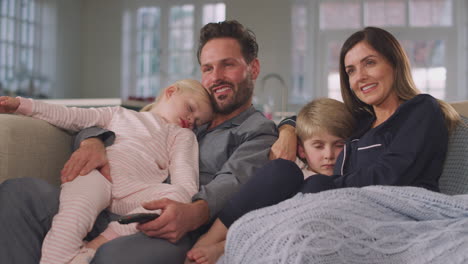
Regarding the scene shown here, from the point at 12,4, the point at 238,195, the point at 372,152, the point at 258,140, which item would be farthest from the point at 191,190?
the point at 12,4

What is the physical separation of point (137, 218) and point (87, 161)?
1.12 ft

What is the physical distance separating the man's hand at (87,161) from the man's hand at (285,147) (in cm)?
52

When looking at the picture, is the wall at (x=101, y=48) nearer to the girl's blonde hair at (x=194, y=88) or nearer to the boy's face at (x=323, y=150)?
the girl's blonde hair at (x=194, y=88)

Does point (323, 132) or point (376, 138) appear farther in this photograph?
point (323, 132)

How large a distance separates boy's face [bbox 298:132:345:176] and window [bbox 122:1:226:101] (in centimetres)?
527

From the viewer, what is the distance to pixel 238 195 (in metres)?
1.21

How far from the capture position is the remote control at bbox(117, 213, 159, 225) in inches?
40.8

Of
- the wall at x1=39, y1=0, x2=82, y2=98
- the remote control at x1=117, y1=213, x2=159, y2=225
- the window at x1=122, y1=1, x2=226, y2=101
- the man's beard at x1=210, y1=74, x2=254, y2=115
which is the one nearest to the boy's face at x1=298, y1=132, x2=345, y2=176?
the man's beard at x1=210, y1=74, x2=254, y2=115

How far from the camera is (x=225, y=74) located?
1688 mm

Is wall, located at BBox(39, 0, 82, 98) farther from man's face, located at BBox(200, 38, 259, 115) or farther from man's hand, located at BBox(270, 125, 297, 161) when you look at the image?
man's hand, located at BBox(270, 125, 297, 161)

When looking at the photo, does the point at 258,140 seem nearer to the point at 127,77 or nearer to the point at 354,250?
the point at 354,250

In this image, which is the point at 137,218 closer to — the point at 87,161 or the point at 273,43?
the point at 87,161

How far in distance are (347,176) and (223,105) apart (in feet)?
1.86

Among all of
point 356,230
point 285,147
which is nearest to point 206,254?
point 356,230
